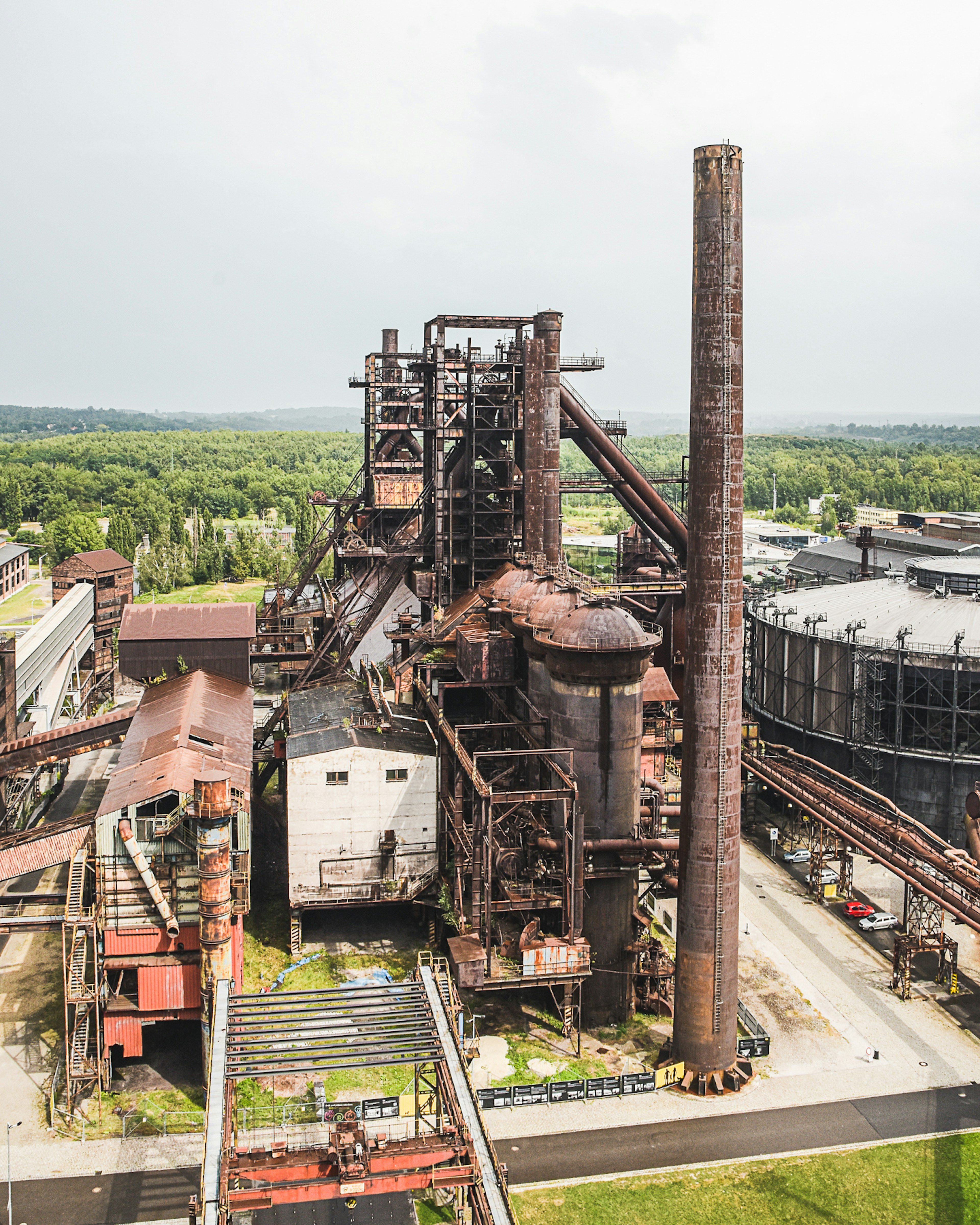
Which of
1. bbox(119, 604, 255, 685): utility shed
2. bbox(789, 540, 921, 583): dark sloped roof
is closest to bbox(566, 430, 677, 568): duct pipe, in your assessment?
bbox(119, 604, 255, 685): utility shed

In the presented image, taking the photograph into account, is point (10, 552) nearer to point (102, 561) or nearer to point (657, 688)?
point (102, 561)

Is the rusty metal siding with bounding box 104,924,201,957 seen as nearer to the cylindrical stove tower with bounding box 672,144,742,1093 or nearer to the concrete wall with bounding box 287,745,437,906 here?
the concrete wall with bounding box 287,745,437,906

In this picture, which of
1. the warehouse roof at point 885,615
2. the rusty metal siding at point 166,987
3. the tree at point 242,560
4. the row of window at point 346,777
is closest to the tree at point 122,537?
the tree at point 242,560

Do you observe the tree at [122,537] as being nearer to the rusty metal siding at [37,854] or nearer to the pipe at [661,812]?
the rusty metal siding at [37,854]

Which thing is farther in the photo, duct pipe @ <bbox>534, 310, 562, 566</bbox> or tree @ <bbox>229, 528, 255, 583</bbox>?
tree @ <bbox>229, 528, 255, 583</bbox>

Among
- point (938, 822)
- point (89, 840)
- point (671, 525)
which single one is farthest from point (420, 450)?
point (89, 840)

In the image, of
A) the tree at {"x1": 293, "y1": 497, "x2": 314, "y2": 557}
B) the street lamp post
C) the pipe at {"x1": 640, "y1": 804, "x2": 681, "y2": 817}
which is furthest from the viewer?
the tree at {"x1": 293, "y1": 497, "x2": 314, "y2": 557}
